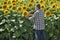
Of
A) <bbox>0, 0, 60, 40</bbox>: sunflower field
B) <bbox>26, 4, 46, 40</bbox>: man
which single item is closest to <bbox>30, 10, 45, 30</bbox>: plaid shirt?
<bbox>26, 4, 46, 40</bbox>: man

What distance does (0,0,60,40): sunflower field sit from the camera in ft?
24.0

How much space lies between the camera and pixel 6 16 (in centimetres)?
757

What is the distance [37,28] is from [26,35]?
514mm

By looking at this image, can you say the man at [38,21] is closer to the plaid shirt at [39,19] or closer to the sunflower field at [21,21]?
the plaid shirt at [39,19]

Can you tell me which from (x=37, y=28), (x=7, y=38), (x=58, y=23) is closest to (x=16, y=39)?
(x=7, y=38)

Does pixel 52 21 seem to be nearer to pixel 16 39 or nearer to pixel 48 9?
pixel 48 9

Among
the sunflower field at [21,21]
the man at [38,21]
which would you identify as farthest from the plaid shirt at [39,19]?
the sunflower field at [21,21]

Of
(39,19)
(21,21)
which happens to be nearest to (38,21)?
(39,19)

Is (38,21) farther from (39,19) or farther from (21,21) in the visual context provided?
(21,21)

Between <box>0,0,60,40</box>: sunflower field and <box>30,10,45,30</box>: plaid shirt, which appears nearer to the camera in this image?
<box>30,10,45,30</box>: plaid shirt

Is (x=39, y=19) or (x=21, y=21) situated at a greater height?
(x=39, y=19)

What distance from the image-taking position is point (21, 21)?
24.2ft

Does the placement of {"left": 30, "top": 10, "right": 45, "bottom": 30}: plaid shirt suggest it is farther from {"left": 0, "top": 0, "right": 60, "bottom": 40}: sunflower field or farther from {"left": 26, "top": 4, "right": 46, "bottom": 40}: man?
{"left": 0, "top": 0, "right": 60, "bottom": 40}: sunflower field

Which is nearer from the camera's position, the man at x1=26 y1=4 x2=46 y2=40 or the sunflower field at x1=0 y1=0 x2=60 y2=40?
the man at x1=26 y1=4 x2=46 y2=40
